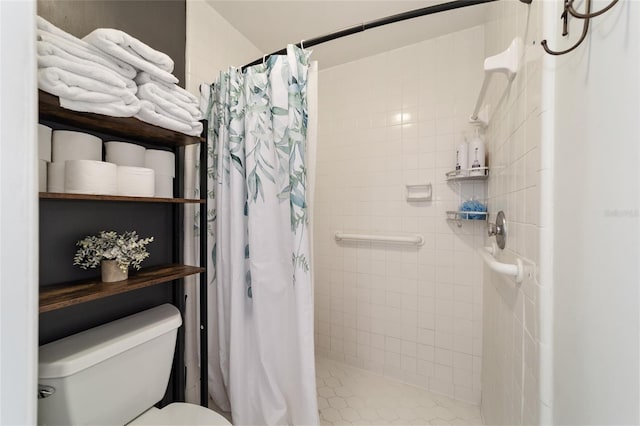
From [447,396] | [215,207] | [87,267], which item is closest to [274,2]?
[215,207]

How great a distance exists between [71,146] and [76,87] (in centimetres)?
23

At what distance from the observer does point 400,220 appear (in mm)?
1845

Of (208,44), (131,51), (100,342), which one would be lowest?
(100,342)

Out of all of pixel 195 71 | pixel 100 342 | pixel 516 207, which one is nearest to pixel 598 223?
pixel 516 207

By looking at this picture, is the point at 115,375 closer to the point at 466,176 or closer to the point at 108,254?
the point at 108,254

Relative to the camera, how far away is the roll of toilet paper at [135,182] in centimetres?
95

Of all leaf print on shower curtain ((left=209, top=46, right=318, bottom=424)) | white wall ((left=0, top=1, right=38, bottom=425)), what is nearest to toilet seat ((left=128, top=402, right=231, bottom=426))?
leaf print on shower curtain ((left=209, top=46, right=318, bottom=424))

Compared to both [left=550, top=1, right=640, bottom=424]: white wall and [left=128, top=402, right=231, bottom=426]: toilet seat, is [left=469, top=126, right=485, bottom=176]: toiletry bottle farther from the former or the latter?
[left=128, top=402, right=231, bottom=426]: toilet seat

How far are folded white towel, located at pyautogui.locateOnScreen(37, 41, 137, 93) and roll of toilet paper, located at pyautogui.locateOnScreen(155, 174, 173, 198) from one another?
422mm

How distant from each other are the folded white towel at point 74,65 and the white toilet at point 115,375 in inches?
34.5

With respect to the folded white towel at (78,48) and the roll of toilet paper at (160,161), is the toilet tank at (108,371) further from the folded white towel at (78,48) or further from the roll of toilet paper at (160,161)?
the folded white towel at (78,48)

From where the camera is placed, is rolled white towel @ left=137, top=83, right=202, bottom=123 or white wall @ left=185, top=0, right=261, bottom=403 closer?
rolled white towel @ left=137, top=83, right=202, bottom=123

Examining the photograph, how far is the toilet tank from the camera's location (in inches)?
30.3

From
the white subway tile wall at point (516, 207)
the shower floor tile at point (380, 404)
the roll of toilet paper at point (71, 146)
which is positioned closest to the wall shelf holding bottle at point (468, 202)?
the white subway tile wall at point (516, 207)
